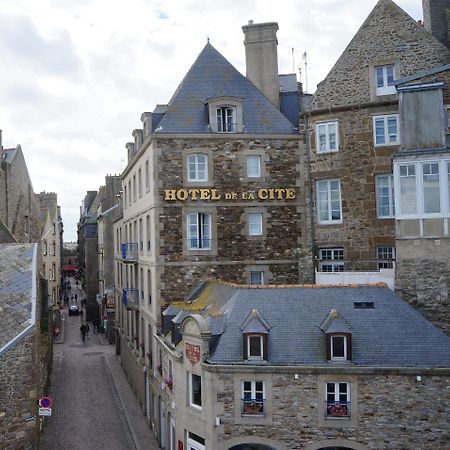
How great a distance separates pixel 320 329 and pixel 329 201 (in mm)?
8174

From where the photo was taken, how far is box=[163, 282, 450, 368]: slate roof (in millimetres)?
16312

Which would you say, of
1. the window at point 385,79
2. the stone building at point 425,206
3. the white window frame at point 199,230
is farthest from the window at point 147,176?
the stone building at point 425,206

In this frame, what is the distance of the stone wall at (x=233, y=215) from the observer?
23750 millimetres

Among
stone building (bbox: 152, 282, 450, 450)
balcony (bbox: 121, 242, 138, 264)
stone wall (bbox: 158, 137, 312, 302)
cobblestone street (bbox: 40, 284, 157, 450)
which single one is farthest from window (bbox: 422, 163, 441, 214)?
balcony (bbox: 121, 242, 138, 264)

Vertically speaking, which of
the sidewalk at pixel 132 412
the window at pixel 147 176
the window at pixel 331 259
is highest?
the window at pixel 147 176

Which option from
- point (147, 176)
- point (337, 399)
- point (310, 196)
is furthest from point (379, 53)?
point (337, 399)

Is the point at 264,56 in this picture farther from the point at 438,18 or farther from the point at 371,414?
the point at 371,414

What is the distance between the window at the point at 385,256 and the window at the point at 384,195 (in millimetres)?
1284

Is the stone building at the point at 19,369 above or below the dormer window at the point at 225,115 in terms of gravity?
below

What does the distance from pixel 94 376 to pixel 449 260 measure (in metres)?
23.3

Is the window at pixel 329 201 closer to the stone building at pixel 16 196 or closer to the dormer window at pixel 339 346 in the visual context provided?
the dormer window at pixel 339 346

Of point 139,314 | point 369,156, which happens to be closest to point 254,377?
point 369,156

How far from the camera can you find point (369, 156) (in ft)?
75.3

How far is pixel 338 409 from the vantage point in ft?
52.1
